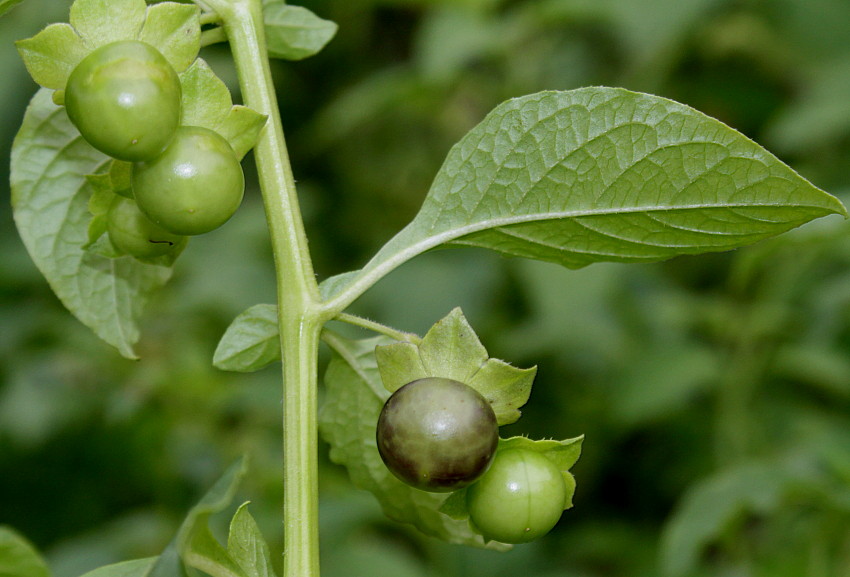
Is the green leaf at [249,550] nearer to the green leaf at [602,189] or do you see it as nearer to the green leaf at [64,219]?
the green leaf at [602,189]

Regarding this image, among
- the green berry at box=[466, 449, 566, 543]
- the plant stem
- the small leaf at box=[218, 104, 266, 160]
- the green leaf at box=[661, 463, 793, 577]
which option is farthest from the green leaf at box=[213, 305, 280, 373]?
the green leaf at box=[661, 463, 793, 577]

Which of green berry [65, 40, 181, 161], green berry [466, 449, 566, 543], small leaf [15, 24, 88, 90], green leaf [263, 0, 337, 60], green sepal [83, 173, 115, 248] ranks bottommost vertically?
green berry [466, 449, 566, 543]

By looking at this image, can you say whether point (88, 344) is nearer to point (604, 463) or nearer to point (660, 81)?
point (604, 463)

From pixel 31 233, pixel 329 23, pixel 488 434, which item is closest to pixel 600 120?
pixel 488 434

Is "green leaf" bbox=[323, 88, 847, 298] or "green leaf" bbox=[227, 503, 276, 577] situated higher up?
"green leaf" bbox=[323, 88, 847, 298]

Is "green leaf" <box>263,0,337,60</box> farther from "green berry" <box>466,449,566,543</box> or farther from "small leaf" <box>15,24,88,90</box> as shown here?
"green berry" <box>466,449,566,543</box>

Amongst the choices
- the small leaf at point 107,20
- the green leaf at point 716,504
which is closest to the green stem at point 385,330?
the small leaf at point 107,20

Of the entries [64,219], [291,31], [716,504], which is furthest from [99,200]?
[716,504]
